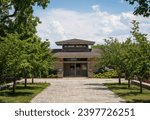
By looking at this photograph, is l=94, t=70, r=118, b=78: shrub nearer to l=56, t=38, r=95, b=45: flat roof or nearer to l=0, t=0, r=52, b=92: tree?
l=56, t=38, r=95, b=45: flat roof

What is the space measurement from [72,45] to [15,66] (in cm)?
4520

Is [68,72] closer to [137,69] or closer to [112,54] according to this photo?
[112,54]

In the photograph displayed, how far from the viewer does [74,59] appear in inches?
2712

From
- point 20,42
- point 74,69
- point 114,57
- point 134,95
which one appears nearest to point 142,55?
point 134,95

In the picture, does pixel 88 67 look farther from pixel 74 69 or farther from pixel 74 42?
pixel 74 42

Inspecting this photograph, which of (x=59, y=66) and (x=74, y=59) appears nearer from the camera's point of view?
(x=59, y=66)

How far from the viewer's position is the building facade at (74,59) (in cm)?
6856

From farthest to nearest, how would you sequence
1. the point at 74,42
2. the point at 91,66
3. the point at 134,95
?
the point at 74,42 < the point at 91,66 < the point at 134,95

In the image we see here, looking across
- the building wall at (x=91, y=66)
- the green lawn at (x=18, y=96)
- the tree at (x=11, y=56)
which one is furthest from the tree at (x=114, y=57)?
the building wall at (x=91, y=66)

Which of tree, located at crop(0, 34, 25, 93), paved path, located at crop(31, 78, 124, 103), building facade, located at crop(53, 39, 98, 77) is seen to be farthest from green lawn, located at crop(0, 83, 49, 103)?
building facade, located at crop(53, 39, 98, 77)

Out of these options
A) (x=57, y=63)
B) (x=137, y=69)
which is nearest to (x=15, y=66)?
(x=137, y=69)

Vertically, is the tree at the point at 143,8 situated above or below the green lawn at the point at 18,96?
above

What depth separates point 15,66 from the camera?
2728 cm

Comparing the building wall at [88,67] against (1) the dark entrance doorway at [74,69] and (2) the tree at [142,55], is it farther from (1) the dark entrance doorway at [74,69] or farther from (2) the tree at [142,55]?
(2) the tree at [142,55]
